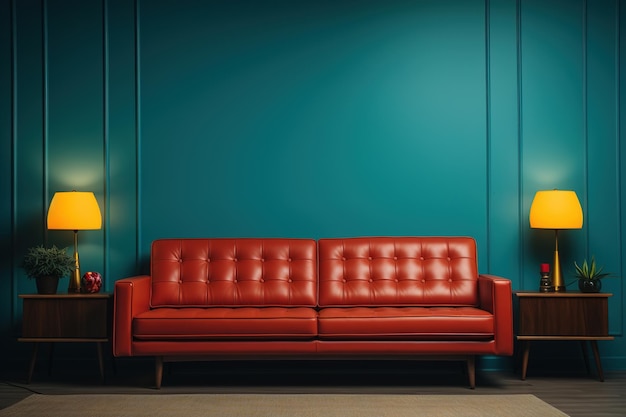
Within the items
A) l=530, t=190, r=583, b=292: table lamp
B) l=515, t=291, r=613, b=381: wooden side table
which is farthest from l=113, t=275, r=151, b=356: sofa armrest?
l=530, t=190, r=583, b=292: table lamp

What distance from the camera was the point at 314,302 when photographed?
171 inches

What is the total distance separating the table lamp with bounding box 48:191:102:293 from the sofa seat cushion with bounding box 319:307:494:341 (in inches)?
61.4

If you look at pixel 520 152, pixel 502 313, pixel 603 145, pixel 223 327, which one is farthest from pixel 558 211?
pixel 223 327

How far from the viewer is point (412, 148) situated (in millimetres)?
4699

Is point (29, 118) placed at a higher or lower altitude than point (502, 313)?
higher

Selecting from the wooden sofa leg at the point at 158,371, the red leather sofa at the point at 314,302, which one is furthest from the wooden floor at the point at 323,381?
the red leather sofa at the point at 314,302

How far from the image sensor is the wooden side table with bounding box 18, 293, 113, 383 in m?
4.11

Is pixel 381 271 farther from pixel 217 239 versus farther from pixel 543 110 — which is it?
pixel 543 110

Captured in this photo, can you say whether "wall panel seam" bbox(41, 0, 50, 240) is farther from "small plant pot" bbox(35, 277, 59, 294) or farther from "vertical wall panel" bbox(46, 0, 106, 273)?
"small plant pot" bbox(35, 277, 59, 294)

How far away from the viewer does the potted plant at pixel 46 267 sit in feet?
13.9

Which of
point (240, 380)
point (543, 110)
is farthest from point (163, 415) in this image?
point (543, 110)

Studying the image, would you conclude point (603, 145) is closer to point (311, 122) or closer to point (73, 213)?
point (311, 122)

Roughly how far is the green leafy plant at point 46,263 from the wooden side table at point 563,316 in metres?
2.63

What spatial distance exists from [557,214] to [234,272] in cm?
195
